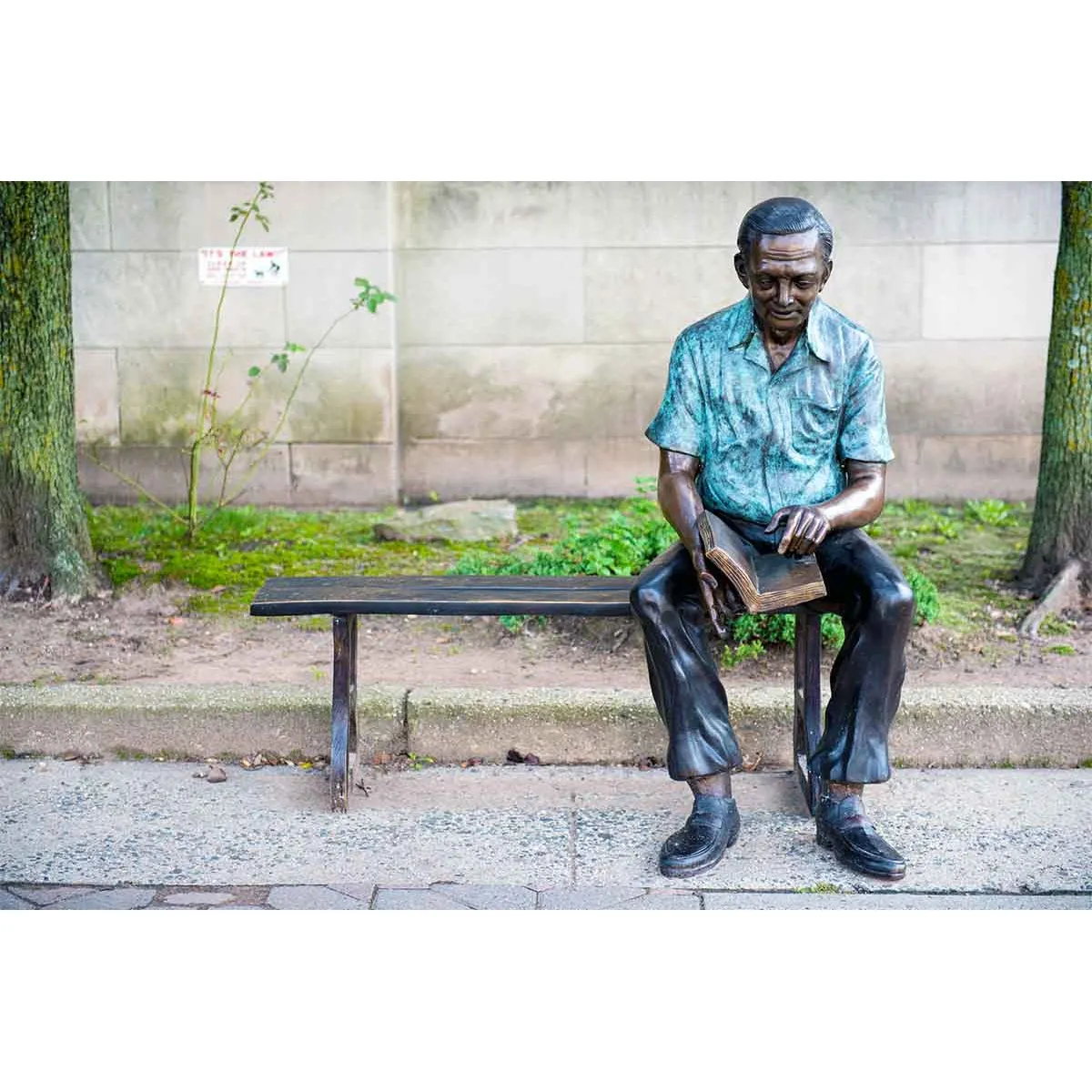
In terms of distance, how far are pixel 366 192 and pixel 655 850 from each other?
5465 mm

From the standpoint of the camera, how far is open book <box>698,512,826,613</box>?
3.86 m

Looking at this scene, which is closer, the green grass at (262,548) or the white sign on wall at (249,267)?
the green grass at (262,548)

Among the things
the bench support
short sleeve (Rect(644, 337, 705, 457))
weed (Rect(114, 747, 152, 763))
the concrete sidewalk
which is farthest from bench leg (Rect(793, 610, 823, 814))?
weed (Rect(114, 747, 152, 763))

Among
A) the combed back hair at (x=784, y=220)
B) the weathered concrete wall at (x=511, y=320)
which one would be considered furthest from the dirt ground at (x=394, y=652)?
the weathered concrete wall at (x=511, y=320)

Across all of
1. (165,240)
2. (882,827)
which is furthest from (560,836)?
(165,240)

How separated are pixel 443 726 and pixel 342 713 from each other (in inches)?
18.9

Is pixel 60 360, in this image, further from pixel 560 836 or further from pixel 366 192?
pixel 560 836

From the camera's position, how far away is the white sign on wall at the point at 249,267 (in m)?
8.45

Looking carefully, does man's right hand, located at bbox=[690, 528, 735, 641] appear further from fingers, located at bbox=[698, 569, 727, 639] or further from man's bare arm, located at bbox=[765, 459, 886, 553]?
man's bare arm, located at bbox=[765, 459, 886, 553]

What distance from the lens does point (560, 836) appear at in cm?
421

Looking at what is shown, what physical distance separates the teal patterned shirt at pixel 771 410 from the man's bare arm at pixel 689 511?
1.9 inches

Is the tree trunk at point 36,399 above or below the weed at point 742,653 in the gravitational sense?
above

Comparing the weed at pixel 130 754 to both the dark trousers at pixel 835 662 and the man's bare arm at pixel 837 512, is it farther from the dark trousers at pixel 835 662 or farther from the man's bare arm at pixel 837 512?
the man's bare arm at pixel 837 512

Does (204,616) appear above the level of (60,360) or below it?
below
